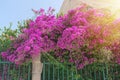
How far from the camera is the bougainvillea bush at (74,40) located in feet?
24.4

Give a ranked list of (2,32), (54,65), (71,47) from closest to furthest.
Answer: (71,47)
(54,65)
(2,32)

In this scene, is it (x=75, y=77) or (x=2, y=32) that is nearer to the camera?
(x=75, y=77)

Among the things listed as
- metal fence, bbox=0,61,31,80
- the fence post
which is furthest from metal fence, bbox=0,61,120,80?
the fence post

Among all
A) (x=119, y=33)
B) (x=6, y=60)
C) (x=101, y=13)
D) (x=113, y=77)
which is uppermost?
(x=101, y=13)

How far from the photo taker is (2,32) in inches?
383

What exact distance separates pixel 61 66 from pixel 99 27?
5.20 ft

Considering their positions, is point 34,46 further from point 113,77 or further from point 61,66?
point 113,77

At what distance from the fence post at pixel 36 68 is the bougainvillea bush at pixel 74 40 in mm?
163

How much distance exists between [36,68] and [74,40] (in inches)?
54.5

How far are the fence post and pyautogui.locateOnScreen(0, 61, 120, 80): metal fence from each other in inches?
A: 6.9

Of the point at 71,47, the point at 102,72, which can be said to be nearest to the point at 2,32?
the point at 71,47

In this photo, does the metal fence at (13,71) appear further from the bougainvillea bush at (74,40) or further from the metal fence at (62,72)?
the bougainvillea bush at (74,40)

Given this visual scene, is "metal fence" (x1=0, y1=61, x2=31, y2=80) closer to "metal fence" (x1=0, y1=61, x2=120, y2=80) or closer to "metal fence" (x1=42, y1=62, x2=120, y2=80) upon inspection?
"metal fence" (x1=0, y1=61, x2=120, y2=80)

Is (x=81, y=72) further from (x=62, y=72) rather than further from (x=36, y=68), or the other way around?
(x=36, y=68)
